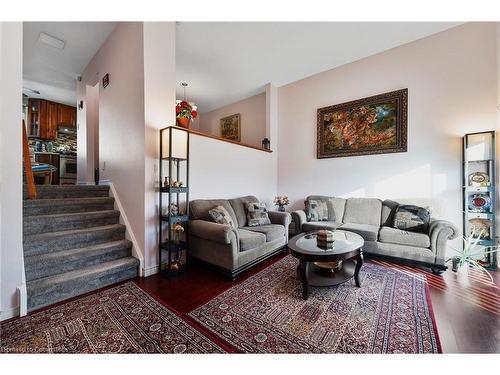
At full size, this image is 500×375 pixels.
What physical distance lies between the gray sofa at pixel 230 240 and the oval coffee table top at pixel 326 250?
1.76 ft

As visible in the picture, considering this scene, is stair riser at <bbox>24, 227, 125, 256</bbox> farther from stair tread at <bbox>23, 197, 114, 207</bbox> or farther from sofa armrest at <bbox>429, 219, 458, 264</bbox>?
sofa armrest at <bbox>429, 219, 458, 264</bbox>

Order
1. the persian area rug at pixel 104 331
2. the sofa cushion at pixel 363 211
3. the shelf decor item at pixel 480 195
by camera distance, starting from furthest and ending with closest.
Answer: the sofa cushion at pixel 363 211, the shelf decor item at pixel 480 195, the persian area rug at pixel 104 331

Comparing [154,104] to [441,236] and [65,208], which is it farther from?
[441,236]

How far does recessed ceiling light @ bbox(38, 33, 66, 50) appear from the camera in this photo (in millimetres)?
3162

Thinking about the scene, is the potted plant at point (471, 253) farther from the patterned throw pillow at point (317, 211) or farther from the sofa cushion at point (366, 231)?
the patterned throw pillow at point (317, 211)

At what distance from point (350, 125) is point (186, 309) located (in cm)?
375

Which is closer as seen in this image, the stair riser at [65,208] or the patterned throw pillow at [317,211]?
the stair riser at [65,208]

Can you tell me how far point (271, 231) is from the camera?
9.50 feet

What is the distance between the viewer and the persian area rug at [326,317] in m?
1.37

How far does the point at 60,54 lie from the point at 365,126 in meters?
5.42

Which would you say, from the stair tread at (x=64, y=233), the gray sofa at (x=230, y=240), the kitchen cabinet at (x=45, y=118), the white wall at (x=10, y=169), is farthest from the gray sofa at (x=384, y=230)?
the kitchen cabinet at (x=45, y=118)

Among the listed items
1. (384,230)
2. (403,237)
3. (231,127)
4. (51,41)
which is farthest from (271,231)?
(51,41)

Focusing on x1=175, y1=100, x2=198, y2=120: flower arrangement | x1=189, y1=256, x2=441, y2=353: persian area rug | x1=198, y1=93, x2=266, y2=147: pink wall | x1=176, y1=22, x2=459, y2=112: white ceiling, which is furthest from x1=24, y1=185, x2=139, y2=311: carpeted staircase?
x1=198, y1=93, x2=266, y2=147: pink wall

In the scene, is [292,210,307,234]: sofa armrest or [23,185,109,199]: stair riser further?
[292,210,307,234]: sofa armrest
